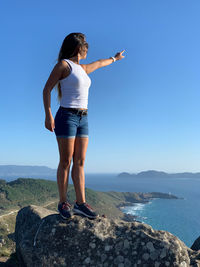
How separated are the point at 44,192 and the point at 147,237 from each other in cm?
18438

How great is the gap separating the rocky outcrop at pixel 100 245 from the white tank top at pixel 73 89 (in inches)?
113

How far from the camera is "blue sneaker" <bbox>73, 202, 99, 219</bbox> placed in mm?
5301

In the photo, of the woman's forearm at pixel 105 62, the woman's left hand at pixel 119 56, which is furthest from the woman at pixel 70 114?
the woman's left hand at pixel 119 56

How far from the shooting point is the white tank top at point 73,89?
4961 millimetres

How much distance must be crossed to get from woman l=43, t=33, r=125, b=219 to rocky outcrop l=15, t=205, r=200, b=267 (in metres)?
0.36

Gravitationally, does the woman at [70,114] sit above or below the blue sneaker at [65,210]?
above

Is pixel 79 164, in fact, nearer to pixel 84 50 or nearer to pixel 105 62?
pixel 84 50

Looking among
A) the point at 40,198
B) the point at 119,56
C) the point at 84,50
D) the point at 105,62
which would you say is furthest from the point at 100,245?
the point at 40,198

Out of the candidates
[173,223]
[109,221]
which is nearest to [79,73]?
[109,221]

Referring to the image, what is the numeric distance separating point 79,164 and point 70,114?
1322 mm

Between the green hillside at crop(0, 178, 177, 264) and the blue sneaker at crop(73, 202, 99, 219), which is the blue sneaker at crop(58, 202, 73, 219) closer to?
the blue sneaker at crop(73, 202, 99, 219)

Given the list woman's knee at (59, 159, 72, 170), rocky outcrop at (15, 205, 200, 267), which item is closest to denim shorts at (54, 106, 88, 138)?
woman's knee at (59, 159, 72, 170)

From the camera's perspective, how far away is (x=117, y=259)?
443 cm

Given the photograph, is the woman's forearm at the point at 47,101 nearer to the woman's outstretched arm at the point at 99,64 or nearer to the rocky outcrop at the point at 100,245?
the woman's outstretched arm at the point at 99,64
